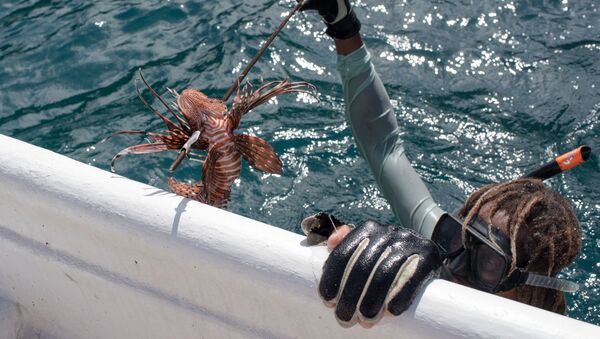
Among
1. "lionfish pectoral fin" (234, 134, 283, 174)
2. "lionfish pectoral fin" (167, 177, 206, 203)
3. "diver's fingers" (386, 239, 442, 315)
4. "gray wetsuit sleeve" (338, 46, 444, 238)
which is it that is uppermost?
"diver's fingers" (386, 239, 442, 315)

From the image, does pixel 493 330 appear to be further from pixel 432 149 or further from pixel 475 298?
pixel 432 149

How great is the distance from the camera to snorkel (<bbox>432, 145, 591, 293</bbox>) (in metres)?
2.30

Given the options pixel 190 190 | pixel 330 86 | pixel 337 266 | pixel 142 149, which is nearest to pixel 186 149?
pixel 142 149

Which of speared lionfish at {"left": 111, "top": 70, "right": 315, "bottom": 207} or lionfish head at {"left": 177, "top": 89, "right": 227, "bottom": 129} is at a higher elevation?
lionfish head at {"left": 177, "top": 89, "right": 227, "bottom": 129}

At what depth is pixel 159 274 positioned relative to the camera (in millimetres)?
2225

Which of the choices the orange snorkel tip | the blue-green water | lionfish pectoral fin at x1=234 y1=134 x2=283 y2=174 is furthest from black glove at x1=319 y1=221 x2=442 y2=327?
the blue-green water

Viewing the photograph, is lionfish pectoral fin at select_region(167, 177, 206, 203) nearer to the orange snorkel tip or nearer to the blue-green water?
the orange snorkel tip

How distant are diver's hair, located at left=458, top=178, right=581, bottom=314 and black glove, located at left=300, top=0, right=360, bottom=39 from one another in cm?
87

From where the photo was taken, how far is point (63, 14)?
5.37 metres

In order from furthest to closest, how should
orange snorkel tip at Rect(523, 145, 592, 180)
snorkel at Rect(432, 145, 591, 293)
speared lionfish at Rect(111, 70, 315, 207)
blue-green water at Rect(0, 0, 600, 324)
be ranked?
blue-green water at Rect(0, 0, 600, 324), orange snorkel tip at Rect(523, 145, 592, 180), speared lionfish at Rect(111, 70, 315, 207), snorkel at Rect(432, 145, 591, 293)

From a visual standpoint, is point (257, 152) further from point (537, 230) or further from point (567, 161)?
point (567, 161)

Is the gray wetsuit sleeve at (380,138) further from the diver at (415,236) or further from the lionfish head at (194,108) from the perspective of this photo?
the lionfish head at (194,108)

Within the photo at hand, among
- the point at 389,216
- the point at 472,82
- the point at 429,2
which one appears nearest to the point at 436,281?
the point at 389,216

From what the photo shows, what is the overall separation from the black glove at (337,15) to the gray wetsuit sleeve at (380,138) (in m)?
0.10
